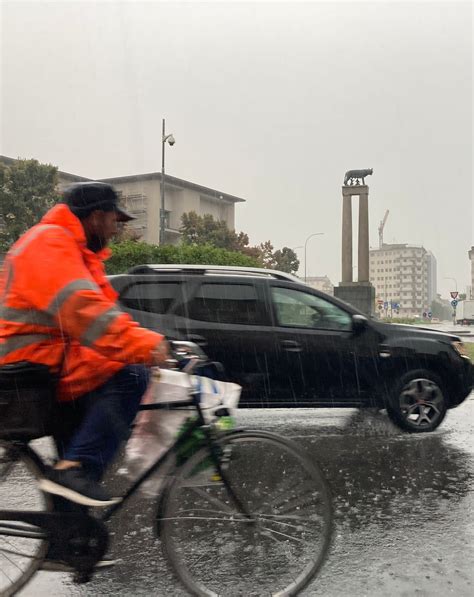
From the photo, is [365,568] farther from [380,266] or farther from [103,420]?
[380,266]

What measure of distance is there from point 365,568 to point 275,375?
3563mm

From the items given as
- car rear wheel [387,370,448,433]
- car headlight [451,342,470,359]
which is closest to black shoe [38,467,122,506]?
car rear wheel [387,370,448,433]

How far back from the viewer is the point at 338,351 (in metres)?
6.81

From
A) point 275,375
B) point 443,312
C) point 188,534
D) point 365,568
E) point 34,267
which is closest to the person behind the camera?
point 34,267

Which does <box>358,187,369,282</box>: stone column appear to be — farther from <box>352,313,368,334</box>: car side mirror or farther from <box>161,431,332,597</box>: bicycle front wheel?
<box>161,431,332,597</box>: bicycle front wheel

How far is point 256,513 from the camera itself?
110 inches

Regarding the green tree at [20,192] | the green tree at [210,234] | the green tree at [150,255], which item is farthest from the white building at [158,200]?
the green tree at [150,255]

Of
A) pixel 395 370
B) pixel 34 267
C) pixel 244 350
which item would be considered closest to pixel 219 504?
pixel 34 267

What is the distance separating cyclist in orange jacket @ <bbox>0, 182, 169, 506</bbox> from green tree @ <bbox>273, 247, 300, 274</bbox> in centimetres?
5916

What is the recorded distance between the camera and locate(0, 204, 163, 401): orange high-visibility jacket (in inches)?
98.6

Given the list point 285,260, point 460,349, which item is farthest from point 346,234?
point 460,349

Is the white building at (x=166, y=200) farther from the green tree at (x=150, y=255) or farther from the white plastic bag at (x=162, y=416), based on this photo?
the white plastic bag at (x=162, y=416)

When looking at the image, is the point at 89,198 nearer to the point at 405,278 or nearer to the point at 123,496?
the point at 123,496

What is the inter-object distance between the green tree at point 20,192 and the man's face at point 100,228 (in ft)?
122
